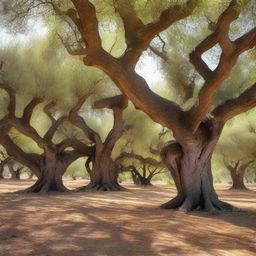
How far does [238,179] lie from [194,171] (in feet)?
73.1

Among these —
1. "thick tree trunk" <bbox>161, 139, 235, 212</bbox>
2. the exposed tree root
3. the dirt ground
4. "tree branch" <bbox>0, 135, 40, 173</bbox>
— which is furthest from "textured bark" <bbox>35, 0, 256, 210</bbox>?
the exposed tree root

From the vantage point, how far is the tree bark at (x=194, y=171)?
35.0 feet

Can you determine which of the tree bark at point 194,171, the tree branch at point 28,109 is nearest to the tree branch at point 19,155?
the tree branch at point 28,109

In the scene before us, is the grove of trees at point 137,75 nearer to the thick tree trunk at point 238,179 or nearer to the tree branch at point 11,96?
the tree branch at point 11,96

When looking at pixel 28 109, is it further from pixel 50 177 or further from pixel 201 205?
pixel 201 205

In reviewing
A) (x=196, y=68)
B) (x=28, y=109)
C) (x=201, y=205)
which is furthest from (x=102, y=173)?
(x=196, y=68)

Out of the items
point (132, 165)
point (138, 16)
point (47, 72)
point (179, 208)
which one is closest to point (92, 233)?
point (179, 208)

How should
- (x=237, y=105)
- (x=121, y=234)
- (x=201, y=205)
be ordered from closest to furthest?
(x=121, y=234), (x=237, y=105), (x=201, y=205)

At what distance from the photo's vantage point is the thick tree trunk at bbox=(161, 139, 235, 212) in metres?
10.6

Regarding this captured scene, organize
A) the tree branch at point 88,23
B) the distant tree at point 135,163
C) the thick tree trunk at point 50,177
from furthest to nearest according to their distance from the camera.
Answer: the distant tree at point 135,163, the thick tree trunk at point 50,177, the tree branch at point 88,23

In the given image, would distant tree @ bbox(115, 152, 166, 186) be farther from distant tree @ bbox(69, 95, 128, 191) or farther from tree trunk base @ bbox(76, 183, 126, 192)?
tree trunk base @ bbox(76, 183, 126, 192)

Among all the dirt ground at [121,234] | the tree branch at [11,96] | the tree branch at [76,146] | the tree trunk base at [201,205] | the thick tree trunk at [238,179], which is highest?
the tree branch at [11,96]

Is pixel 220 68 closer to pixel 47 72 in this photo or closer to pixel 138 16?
pixel 138 16

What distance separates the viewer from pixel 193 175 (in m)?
10.8
